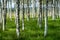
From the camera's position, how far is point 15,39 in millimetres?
13633

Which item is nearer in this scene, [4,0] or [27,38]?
[27,38]

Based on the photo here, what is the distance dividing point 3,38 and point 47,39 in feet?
12.1

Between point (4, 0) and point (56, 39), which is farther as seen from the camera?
point (4, 0)

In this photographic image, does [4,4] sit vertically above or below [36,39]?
above

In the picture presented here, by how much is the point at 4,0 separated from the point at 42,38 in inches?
395

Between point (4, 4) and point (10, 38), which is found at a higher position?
point (4, 4)

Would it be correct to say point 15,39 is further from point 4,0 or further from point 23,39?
point 4,0

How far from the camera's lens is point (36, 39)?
13719 millimetres

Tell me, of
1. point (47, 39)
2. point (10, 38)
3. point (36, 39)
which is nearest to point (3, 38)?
point (10, 38)

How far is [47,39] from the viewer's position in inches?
549

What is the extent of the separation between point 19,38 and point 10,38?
0.75 meters

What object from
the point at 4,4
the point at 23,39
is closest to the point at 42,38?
the point at 23,39

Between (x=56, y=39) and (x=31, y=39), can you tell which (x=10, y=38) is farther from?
(x=56, y=39)

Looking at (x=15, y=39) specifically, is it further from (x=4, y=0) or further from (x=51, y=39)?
(x=4, y=0)
